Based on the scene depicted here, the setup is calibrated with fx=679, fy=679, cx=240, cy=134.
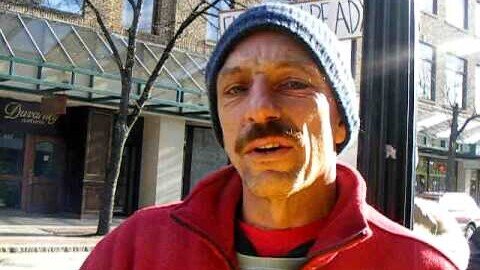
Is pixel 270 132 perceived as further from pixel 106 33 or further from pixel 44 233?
pixel 44 233

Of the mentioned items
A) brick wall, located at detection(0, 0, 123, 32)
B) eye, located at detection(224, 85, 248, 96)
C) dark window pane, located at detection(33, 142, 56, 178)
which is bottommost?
eye, located at detection(224, 85, 248, 96)

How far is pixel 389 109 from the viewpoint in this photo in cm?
254

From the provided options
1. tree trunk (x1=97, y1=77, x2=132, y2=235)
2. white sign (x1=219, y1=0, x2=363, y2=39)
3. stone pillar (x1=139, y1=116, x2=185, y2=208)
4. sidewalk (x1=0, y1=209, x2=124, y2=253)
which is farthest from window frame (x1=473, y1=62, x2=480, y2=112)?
white sign (x1=219, y1=0, x2=363, y2=39)

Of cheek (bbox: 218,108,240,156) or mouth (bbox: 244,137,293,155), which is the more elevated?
cheek (bbox: 218,108,240,156)

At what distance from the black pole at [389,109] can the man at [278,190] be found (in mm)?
749

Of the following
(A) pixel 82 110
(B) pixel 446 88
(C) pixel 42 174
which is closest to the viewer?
(C) pixel 42 174

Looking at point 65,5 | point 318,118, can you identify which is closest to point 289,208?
point 318,118

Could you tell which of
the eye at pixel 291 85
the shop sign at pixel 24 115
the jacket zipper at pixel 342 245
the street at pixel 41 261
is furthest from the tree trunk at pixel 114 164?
the jacket zipper at pixel 342 245

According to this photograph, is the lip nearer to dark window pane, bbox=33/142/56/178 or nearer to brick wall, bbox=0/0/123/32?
brick wall, bbox=0/0/123/32

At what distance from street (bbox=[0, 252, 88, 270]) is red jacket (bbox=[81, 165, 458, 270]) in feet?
33.3

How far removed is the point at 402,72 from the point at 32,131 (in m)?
18.3

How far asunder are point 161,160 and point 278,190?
769 inches

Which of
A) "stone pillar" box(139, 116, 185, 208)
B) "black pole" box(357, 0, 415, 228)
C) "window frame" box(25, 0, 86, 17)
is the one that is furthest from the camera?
"stone pillar" box(139, 116, 185, 208)

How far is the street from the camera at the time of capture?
458 inches
